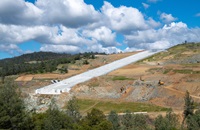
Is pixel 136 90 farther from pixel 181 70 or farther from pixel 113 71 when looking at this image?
pixel 113 71

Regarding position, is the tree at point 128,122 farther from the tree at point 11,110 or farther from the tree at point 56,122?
the tree at point 11,110

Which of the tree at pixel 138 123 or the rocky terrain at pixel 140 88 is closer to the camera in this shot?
the tree at pixel 138 123

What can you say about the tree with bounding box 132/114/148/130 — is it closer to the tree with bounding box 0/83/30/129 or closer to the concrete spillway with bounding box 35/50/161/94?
the tree with bounding box 0/83/30/129

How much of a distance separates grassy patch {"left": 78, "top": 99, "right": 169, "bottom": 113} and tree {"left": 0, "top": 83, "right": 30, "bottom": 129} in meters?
29.1

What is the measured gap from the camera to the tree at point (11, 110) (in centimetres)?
4612

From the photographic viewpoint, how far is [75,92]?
315 feet

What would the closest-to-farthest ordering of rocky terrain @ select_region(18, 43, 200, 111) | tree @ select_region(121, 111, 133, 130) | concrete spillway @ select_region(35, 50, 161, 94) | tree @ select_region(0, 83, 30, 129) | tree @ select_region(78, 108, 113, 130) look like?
tree @ select_region(0, 83, 30, 129), tree @ select_region(78, 108, 113, 130), tree @ select_region(121, 111, 133, 130), rocky terrain @ select_region(18, 43, 200, 111), concrete spillway @ select_region(35, 50, 161, 94)

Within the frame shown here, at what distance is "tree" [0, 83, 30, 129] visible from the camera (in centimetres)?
4612

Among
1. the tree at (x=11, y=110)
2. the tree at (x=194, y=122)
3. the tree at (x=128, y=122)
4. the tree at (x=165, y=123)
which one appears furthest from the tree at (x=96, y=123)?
the tree at (x=194, y=122)

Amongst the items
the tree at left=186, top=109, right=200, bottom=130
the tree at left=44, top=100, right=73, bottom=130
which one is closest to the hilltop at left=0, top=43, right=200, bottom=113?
the tree at left=186, top=109, right=200, bottom=130

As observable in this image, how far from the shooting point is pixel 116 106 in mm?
76438

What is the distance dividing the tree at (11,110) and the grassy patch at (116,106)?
2907 centimetres

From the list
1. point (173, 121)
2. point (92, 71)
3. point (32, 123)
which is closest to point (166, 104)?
point (173, 121)

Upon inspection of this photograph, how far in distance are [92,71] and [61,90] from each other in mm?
34475
